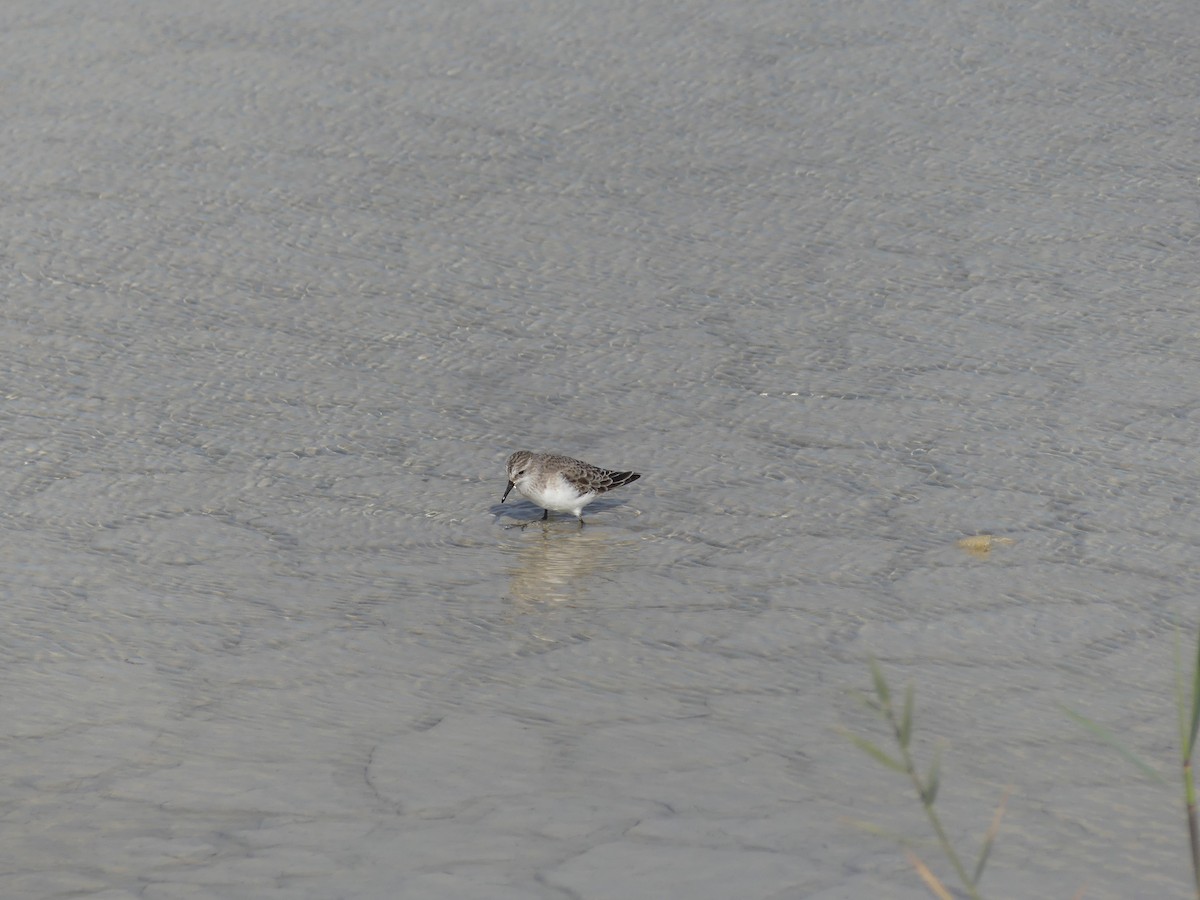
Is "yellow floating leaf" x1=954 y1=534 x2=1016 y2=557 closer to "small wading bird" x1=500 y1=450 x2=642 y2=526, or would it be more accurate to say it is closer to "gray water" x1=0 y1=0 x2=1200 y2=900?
"gray water" x1=0 y1=0 x2=1200 y2=900

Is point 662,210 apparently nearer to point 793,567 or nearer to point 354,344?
point 354,344

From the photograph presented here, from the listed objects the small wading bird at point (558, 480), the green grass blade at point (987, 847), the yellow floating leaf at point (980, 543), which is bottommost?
the green grass blade at point (987, 847)

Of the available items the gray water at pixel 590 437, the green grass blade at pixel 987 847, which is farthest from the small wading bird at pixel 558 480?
the green grass blade at pixel 987 847

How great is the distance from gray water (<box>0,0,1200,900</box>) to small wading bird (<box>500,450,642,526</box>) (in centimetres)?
12

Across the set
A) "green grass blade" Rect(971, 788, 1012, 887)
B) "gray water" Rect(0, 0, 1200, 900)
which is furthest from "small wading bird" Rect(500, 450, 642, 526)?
"green grass blade" Rect(971, 788, 1012, 887)

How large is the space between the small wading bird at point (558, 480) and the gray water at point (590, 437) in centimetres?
12

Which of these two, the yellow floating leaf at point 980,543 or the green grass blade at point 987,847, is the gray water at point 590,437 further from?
the green grass blade at point 987,847

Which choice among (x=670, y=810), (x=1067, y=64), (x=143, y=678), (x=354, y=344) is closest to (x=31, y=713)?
(x=143, y=678)

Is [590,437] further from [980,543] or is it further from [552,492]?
[980,543]

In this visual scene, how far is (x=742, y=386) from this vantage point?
4.30 m

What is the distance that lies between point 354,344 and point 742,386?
1103 mm

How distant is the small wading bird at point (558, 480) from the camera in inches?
142

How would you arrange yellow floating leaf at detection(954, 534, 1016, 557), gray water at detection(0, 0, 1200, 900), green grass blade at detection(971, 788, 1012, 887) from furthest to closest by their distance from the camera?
yellow floating leaf at detection(954, 534, 1016, 557) → gray water at detection(0, 0, 1200, 900) → green grass blade at detection(971, 788, 1012, 887)

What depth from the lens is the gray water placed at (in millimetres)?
2453
